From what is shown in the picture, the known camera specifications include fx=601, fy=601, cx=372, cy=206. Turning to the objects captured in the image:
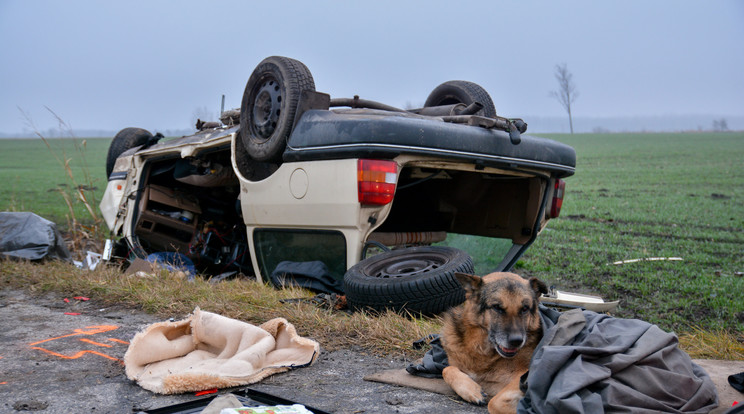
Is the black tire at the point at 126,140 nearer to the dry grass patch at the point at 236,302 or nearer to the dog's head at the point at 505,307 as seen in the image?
the dry grass patch at the point at 236,302

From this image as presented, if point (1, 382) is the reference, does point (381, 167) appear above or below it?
above

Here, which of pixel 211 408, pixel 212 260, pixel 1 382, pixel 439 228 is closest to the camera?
pixel 211 408

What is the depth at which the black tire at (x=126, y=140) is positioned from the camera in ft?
27.5

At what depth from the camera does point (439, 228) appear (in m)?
6.82

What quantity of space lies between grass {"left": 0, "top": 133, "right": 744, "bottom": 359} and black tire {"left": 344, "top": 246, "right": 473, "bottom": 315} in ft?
0.49

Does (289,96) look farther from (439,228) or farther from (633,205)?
(633,205)

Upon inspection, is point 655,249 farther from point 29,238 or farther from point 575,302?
point 29,238

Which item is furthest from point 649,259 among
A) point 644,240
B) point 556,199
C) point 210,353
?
point 210,353

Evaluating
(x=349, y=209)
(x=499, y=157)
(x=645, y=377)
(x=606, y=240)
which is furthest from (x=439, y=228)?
(x=606, y=240)

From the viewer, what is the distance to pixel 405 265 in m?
4.60

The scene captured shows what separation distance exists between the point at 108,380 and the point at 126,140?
19.3 feet

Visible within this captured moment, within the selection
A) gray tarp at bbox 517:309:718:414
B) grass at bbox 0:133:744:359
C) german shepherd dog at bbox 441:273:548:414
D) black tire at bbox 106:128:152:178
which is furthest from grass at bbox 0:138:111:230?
gray tarp at bbox 517:309:718:414

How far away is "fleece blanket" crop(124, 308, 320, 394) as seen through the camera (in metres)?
2.96

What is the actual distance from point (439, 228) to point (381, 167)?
2.58 metres
